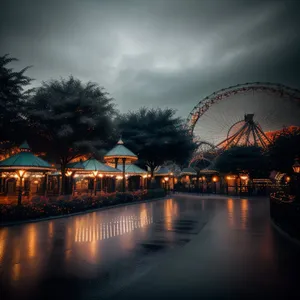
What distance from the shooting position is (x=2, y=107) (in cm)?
2367

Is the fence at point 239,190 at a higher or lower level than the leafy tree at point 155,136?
lower

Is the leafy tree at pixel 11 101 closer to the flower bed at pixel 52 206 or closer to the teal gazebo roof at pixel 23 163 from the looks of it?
the teal gazebo roof at pixel 23 163

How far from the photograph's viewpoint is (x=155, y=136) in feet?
134

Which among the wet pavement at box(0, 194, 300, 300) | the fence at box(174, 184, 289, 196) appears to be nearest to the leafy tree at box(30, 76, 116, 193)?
the wet pavement at box(0, 194, 300, 300)

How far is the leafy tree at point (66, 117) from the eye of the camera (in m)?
25.8

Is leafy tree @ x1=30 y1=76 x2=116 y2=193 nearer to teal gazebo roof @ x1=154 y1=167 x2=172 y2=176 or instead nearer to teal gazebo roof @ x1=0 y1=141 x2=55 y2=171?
teal gazebo roof @ x1=0 y1=141 x2=55 y2=171

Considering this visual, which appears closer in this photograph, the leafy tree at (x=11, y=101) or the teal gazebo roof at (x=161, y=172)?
the leafy tree at (x=11, y=101)

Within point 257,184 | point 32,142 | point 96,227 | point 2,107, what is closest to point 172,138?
point 257,184

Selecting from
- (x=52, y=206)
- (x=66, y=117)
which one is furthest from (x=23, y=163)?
(x=66, y=117)

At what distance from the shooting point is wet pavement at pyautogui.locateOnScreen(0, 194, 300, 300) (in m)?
5.50

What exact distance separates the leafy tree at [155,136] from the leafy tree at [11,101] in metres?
17.6

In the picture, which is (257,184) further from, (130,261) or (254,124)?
(130,261)

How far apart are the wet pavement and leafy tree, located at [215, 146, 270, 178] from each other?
114 ft

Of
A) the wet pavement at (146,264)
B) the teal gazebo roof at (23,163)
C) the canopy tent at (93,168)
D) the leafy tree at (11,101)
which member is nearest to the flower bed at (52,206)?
the wet pavement at (146,264)
